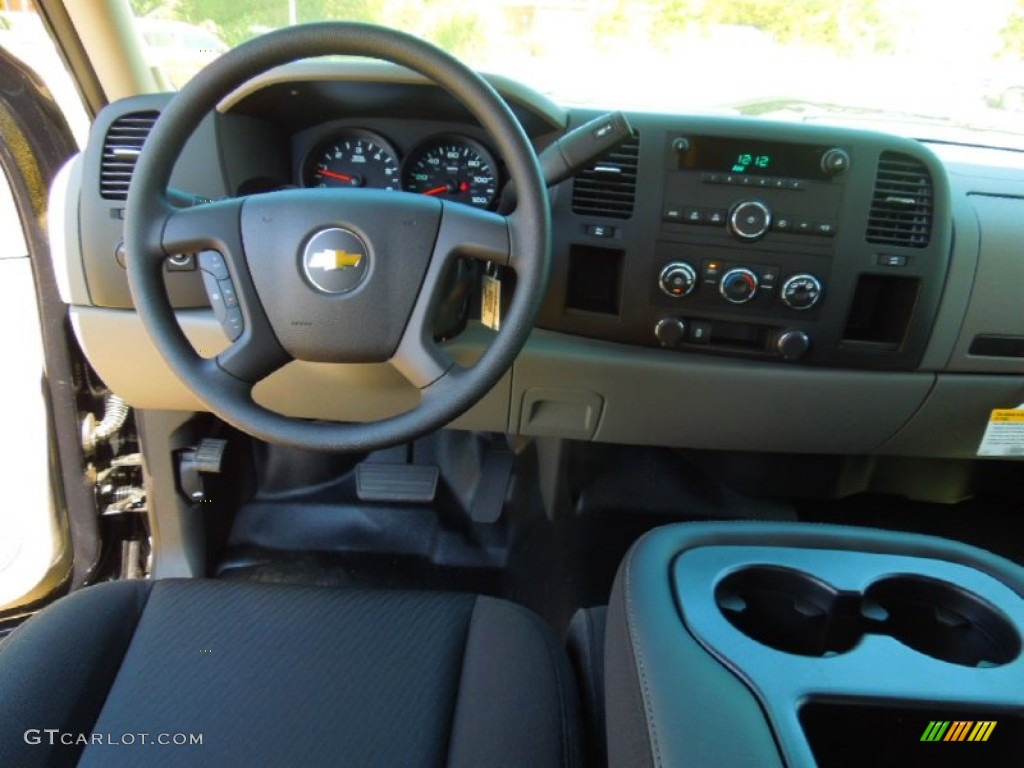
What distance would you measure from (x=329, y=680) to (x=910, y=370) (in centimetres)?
117

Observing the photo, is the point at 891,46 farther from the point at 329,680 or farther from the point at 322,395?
the point at 329,680

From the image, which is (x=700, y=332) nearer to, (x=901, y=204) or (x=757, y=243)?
(x=757, y=243)

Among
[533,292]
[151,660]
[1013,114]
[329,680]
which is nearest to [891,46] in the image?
[1013,114]

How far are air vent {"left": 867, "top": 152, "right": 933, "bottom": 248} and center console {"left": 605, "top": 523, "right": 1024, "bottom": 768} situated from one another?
21.7 inches

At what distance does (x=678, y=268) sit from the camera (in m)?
1.29

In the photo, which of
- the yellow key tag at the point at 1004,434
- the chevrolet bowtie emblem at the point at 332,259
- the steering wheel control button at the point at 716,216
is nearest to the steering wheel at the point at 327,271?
the chevrolet bowtie emblem at the point at 332,259

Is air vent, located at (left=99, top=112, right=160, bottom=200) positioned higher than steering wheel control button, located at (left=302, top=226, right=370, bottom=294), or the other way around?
air vent, located at (left=99, top=112, right=160, bottom=200)

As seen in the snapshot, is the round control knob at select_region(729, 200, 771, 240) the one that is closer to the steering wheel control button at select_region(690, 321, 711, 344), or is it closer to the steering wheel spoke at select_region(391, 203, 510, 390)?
the steering wheel control button at select_region(690, 321, 711, 344)

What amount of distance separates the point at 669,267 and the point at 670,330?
11cm

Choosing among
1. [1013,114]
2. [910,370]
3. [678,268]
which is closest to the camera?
[678,268]

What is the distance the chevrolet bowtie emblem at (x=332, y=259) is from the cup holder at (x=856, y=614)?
659 mm

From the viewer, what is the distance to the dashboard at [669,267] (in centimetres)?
125

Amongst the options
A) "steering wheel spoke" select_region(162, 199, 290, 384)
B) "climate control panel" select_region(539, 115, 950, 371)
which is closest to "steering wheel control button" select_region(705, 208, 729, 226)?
"climate control panel" select_region(539, 115, 950, 371)

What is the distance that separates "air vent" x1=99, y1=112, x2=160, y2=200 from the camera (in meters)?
1.26
